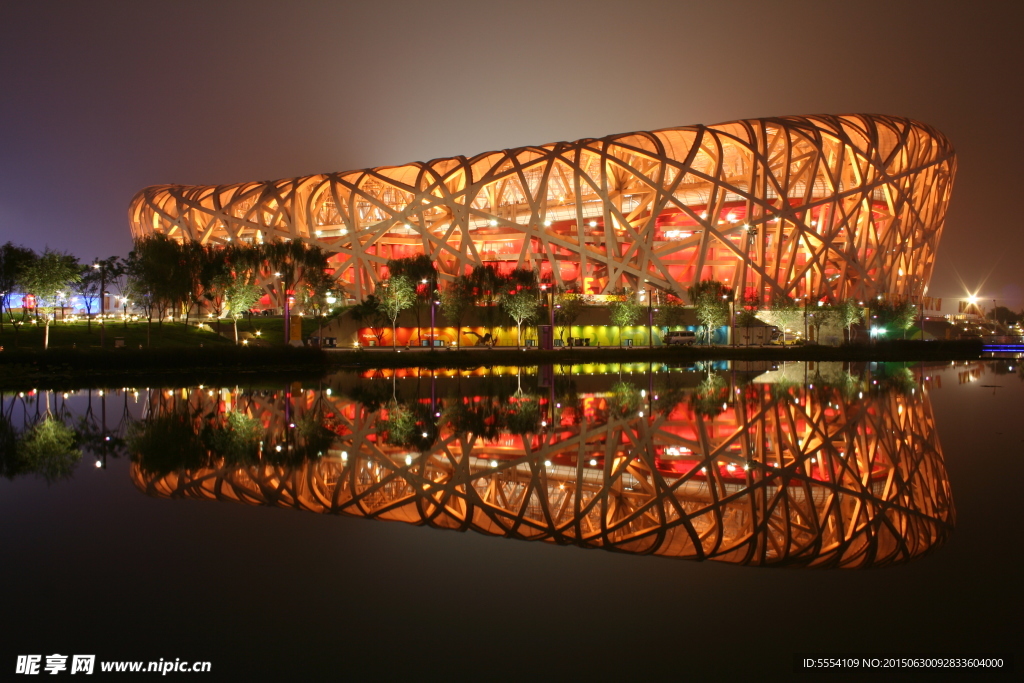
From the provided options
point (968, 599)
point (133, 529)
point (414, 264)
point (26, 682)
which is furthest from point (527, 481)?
Result: point (414, 264)

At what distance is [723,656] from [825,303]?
60.3 metres

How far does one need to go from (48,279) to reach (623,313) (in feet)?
117

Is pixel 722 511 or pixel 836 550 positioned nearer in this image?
pixel 836 550

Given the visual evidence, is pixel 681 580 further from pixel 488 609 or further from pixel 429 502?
pixel 429 502

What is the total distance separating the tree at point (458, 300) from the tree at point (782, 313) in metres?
24.3

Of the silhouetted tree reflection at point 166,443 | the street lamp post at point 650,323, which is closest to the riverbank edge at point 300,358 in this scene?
the street lamp post at point 650,323

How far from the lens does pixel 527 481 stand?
812cm

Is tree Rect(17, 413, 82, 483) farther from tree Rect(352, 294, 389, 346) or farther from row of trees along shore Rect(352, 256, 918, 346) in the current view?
tree Rect(352, 294, 389, 346)

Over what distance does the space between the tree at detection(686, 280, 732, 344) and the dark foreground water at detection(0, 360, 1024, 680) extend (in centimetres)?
4376

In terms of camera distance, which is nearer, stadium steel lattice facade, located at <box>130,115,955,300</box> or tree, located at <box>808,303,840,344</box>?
tree, located at <box>808,303,840,344</box>

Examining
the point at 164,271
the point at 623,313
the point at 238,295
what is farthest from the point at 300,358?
the point at 623,313

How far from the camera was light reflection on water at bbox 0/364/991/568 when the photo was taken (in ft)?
20.5

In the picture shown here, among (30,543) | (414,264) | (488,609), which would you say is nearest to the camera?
(488,609)
